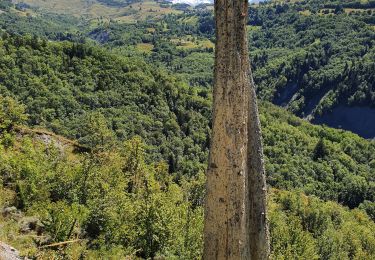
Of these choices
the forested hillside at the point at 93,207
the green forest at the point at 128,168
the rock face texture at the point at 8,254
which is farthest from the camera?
the green forest at the point at 128,168

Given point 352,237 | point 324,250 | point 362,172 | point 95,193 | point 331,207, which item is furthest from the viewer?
point 362,172

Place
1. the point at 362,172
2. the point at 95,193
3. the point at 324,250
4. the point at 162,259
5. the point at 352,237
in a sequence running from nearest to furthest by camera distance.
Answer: the point at 162,259
the point at 95,193
the point at 324,250
the point at 352,237
the point at 362,172

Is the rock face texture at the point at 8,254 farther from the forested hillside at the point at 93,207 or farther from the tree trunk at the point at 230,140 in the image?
the tree trunk at the point at 230,140

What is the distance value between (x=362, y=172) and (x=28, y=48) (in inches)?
5152

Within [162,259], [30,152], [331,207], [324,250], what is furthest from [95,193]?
[331,207]

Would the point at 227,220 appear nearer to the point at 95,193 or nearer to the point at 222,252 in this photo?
the point at 222,252

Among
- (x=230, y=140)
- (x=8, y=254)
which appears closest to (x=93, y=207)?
(x=8, y=254)

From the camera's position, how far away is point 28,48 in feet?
452

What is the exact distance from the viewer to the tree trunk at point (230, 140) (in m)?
10.8

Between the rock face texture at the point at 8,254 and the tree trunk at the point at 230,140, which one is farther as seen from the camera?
the rock face texture at the point at 8,254

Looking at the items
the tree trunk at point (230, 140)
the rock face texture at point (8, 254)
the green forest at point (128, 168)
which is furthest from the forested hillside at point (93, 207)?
the tree trunk at point (230, 140)

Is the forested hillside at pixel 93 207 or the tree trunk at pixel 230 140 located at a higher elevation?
the tree trunk at pixel 230 140

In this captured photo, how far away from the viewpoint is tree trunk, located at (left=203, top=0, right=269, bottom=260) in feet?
35.4

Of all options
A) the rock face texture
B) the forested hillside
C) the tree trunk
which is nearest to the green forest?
the forested hillside
